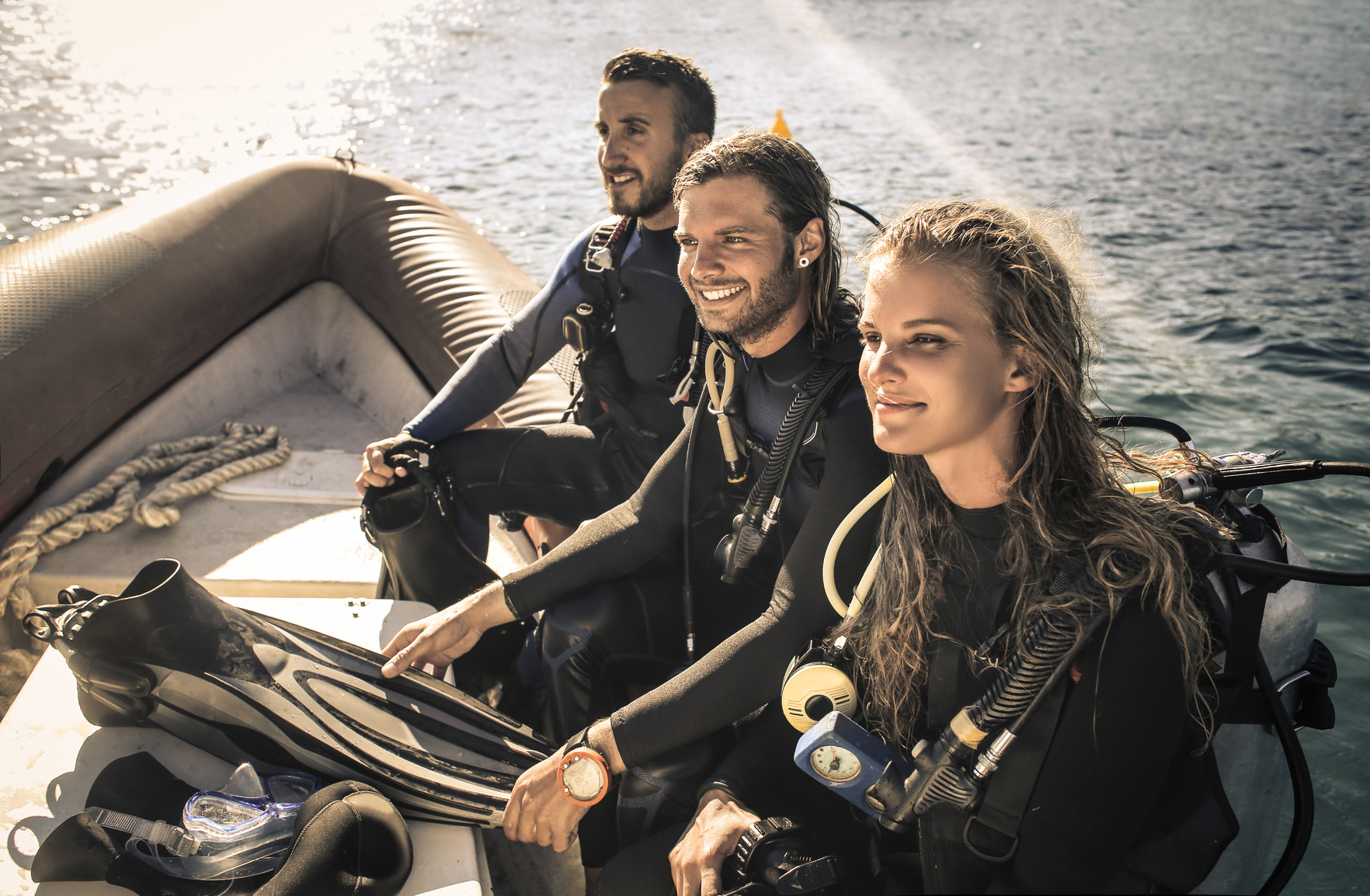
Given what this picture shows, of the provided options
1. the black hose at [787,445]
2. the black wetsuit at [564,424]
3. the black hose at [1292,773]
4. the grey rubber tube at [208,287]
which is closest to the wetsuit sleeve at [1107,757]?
the black hose at [1292,773]

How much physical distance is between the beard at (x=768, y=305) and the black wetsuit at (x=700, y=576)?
0.21 ft

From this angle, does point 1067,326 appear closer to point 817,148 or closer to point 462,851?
point 462,851

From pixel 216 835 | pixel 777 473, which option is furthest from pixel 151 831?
pixel 777 473

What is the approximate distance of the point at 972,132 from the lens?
11.1 meters

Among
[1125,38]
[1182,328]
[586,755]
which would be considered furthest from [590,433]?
[1125,38]

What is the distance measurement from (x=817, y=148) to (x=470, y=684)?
932 cm

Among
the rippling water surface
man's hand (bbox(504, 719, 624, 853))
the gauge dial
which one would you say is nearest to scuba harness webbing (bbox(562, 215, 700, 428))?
man's hand (bbox(504, 719, 624, 853))

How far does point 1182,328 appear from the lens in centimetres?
539

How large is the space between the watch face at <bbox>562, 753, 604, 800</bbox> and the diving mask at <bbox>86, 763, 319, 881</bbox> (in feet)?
1.36

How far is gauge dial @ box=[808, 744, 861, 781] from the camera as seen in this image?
3.87ft

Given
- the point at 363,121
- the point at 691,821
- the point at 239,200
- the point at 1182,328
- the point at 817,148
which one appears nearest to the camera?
the point at 691,821

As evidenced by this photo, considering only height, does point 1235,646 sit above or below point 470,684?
above

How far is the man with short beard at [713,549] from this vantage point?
1449 millimetres

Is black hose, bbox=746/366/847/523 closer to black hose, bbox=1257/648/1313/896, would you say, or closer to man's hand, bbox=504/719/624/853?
man's hand, bbox=504/719/624/853
